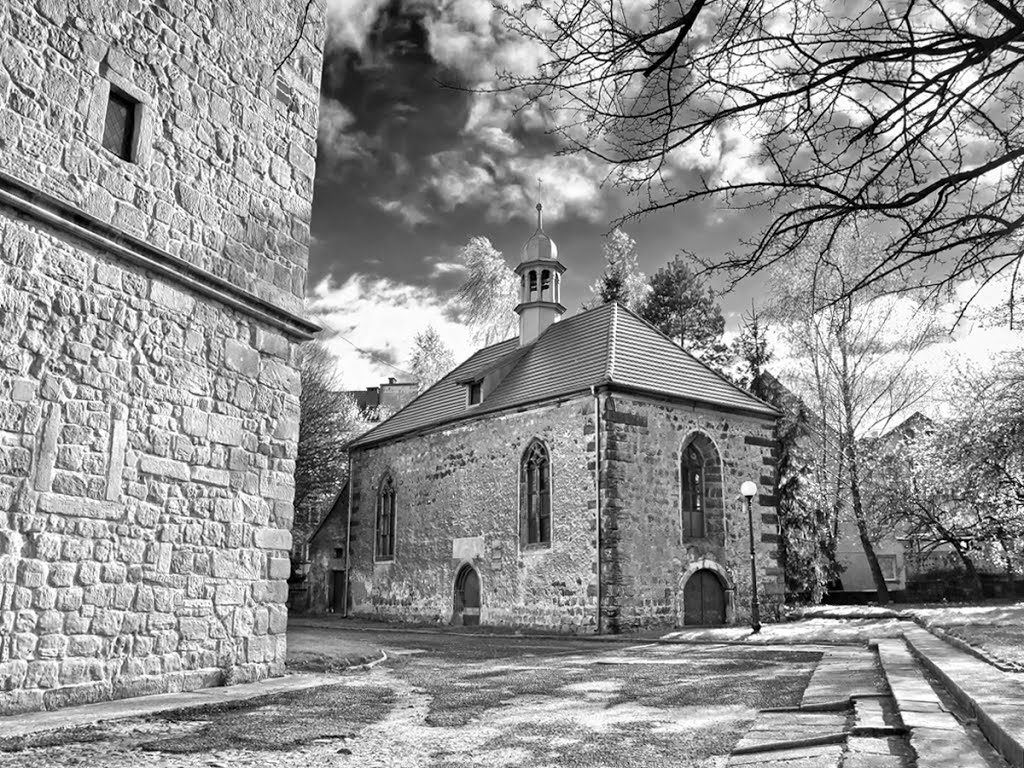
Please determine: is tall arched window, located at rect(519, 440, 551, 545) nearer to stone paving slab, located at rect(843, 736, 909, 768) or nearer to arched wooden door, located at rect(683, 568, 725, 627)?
arched wooden door, located at rect(683, 568, 725, 627)

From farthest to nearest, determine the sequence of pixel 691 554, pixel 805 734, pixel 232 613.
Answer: pixel 691 554
pixel 232 613
pixel 805 734

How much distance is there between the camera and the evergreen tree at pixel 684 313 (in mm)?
32656

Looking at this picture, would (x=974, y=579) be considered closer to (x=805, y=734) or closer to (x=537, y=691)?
(x=537, y=691)

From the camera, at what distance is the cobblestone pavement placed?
453 cm

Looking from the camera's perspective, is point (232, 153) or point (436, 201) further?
point (436, 201)

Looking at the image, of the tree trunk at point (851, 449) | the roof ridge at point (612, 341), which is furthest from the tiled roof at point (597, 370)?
the tree trunk at point (851, 449)

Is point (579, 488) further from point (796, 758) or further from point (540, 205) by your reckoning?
point (796, 758)

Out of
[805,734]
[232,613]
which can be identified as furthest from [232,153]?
[805,734]

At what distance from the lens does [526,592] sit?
61.1ft

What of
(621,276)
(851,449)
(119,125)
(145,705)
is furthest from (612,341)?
(145,705)

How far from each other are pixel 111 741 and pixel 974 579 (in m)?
27.6

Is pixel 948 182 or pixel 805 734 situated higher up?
pixel 948 182

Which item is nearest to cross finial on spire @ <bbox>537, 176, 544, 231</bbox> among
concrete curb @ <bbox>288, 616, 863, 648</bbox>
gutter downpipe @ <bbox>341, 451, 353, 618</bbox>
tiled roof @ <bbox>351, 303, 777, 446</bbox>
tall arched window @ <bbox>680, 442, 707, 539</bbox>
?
tiled roof @ <bbox>351, 303, 777, 446</bbox>

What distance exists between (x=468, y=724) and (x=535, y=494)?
43.9 ft
